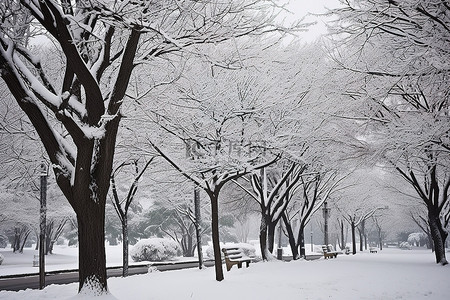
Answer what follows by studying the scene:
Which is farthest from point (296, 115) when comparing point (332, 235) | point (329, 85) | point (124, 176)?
point (332, 235)

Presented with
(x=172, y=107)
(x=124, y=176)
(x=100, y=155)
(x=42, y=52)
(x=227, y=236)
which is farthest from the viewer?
(x=227, y=236)

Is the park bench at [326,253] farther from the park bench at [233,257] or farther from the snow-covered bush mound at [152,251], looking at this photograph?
the snow-covered bush mound at [152,251]

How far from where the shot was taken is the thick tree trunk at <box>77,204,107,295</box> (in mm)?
6195

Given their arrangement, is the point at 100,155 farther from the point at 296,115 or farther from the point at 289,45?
the point at 289,45

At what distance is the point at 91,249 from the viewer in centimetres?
629

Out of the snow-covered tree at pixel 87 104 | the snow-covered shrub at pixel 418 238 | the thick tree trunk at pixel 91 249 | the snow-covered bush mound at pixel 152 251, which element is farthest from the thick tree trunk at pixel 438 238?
the snow-covered shrub at pixel 418 238

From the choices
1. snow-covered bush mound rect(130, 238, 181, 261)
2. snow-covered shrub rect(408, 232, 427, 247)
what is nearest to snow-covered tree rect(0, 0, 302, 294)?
snow-covered bush mound rect(130, 238, 181, 261)

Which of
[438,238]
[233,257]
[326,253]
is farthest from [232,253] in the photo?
[438,238]

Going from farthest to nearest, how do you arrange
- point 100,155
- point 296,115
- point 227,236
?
point 227,236
point 296,115
point 100,155

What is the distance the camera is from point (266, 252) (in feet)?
57.7

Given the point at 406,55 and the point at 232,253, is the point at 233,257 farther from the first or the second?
the point at 406,55

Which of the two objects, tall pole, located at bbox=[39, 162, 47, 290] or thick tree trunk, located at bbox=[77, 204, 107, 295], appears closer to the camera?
thick tree trunk, located at bbox=[77, 204, 107, 295]

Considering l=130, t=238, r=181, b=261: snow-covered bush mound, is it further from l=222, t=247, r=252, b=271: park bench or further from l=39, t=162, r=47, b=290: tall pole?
l=39, t=162, r=47, b=290: tall pole

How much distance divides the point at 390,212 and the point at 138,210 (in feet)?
96.6
